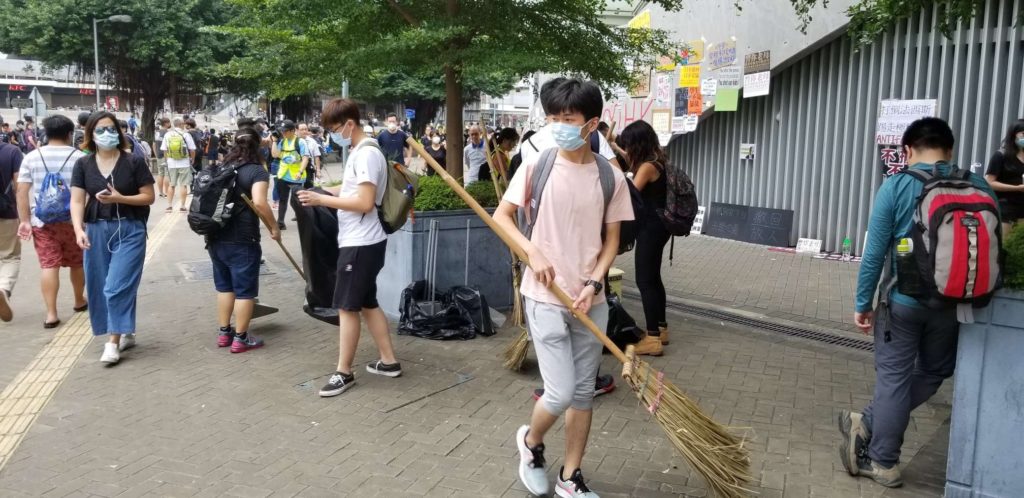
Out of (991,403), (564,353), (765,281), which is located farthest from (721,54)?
(564,353)

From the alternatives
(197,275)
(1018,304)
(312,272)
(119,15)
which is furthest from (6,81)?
(1018,304)

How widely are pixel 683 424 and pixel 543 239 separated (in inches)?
38.3

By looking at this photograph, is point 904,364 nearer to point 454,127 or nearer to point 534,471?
point 534,471

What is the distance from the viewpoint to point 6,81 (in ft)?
202

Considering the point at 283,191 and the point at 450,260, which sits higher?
the point at 283,191

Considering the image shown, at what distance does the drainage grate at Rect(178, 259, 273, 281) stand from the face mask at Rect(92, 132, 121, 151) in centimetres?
334

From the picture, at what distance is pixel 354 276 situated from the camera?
4.90m

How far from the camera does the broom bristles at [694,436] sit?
332cm

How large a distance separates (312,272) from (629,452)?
2.73m

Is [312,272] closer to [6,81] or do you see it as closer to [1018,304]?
[1018,304]

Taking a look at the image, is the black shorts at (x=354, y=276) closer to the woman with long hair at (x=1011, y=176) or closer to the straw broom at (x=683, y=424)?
the straw broom at (x=683, y=424)

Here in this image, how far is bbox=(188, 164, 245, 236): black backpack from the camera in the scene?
5.65m

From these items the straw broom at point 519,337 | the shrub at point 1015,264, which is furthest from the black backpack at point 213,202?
the shrub at point 1015,264

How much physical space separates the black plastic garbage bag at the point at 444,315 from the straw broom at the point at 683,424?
9.47 feet
